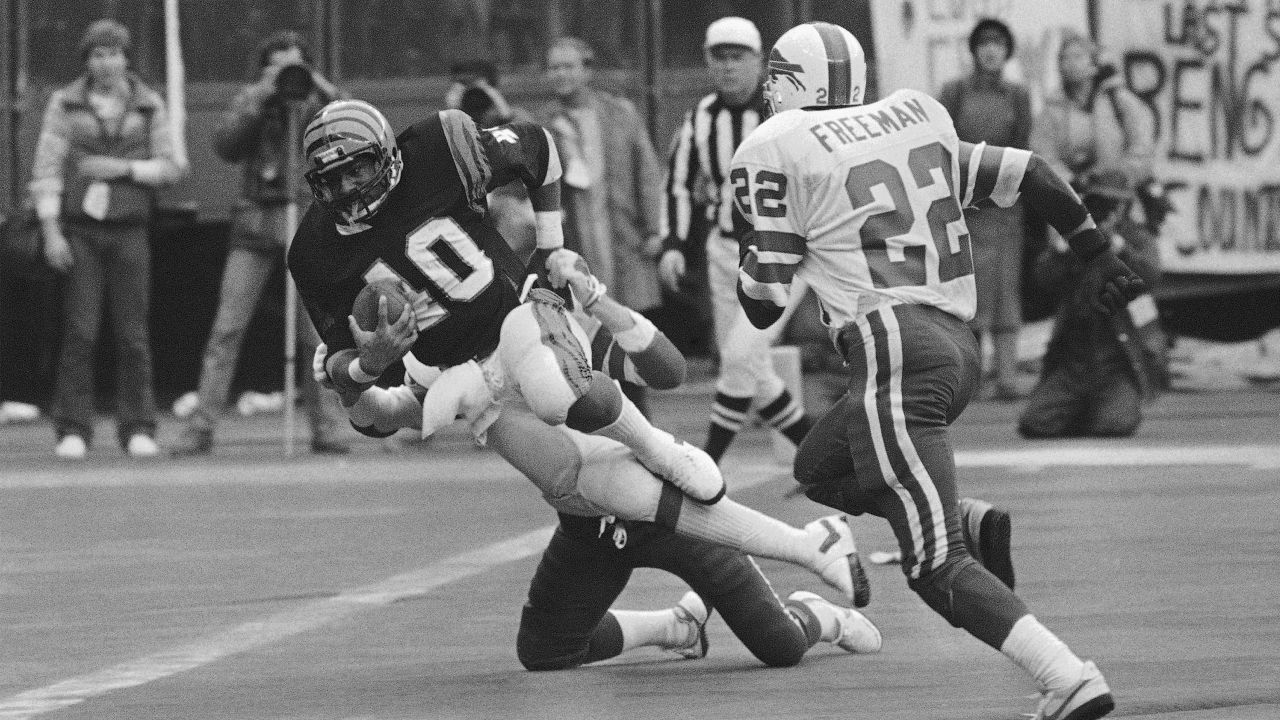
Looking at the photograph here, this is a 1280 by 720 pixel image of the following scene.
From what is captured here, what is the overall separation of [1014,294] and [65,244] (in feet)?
18.2

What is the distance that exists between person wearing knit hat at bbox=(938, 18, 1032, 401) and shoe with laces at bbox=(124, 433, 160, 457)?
463 centimetres

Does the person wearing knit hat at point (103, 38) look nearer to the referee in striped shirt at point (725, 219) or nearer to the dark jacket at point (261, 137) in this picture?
the dark jacket at point (261, 137)

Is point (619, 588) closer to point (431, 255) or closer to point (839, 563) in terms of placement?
point (839, 563)

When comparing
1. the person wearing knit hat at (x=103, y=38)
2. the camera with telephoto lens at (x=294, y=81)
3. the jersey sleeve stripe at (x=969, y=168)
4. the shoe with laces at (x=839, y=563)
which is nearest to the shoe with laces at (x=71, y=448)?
the person wearing knit hat at (x=103, y=38)

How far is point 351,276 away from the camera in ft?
23.2

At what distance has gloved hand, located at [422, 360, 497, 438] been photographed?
23.5 feet

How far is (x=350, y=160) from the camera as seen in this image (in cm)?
692

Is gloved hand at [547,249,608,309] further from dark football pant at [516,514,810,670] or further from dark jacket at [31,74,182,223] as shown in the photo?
dark jacket at [31,74,182,223]

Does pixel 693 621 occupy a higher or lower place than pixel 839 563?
lower

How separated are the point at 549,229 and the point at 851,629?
150cm

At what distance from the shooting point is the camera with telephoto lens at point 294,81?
13.9 m

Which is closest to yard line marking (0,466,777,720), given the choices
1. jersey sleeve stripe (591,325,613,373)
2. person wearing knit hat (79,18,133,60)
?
jersey sleeve stripe (591,325,613,373)

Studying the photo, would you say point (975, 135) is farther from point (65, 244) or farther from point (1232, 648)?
point (1232, 648)

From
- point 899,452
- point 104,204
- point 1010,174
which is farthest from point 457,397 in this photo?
point 104,204
